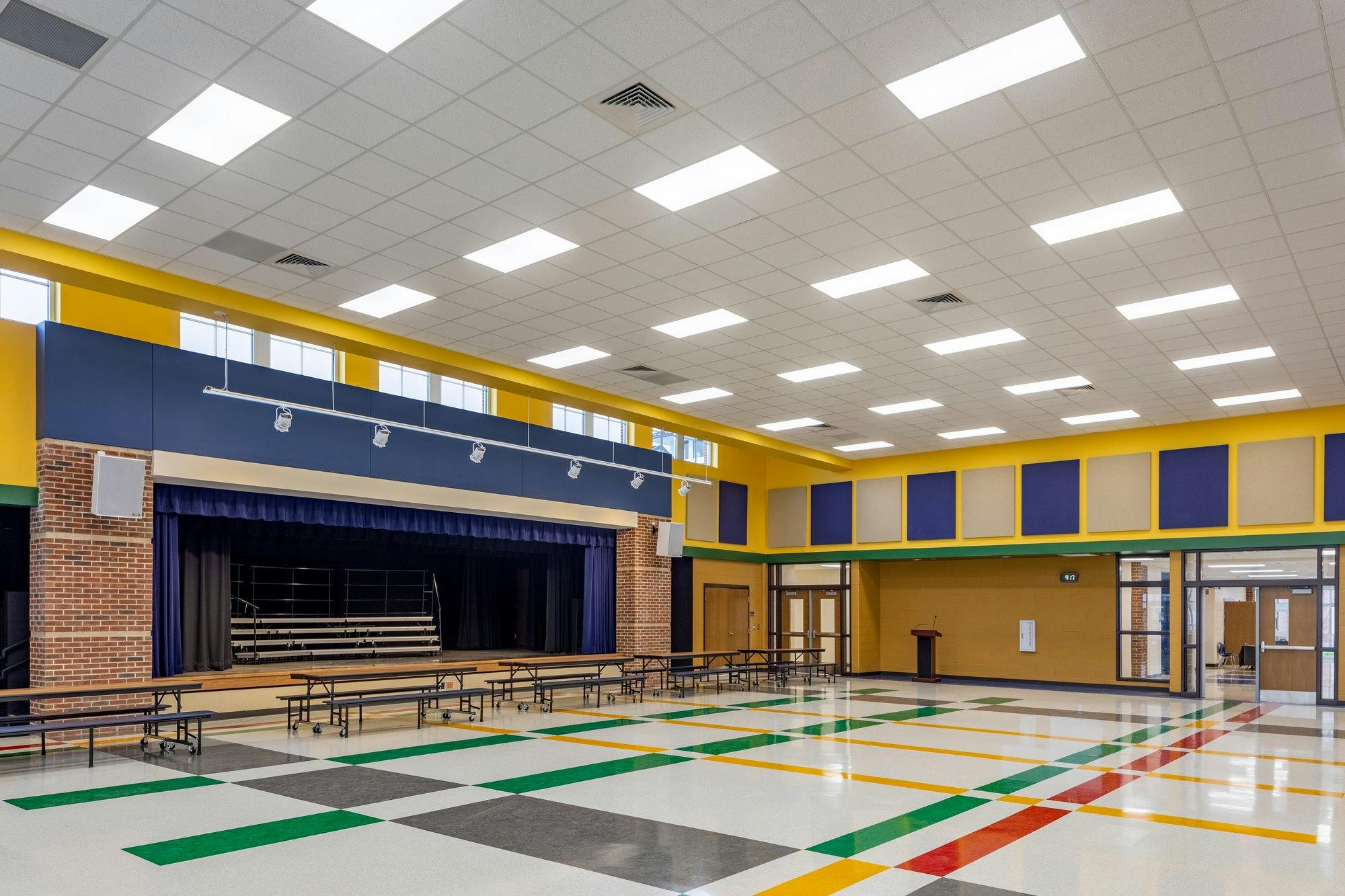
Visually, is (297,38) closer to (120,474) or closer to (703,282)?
(703,282)

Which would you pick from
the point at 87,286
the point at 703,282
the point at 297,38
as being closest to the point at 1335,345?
the point at 703,282

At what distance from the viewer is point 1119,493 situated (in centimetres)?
1484

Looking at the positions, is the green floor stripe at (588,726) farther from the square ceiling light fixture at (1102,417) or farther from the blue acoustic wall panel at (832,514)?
the square ceiling light fixture at (1102,417)

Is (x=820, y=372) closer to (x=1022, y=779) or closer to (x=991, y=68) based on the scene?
(x=1022, y=779)

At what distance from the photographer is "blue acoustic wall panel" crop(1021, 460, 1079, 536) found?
Answer: 15281 millimetres

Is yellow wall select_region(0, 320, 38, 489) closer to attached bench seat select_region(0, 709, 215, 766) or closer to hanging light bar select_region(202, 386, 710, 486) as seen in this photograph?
hanging light bar select_region(202, 386, 710, 486)

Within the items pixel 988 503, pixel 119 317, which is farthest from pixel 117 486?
pixel 988 503

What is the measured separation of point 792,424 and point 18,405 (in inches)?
386

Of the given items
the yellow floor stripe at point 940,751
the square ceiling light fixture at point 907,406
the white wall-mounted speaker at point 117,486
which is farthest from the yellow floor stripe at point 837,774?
the square ceiling light fixture at point 907,406

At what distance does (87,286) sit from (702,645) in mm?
11850

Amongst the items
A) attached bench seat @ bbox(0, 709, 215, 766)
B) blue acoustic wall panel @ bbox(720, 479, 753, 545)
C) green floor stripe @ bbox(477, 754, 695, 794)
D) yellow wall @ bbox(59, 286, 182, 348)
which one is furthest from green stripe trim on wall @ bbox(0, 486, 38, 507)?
blue acoustic wall panel @ bbox(720, 479, 753, 545)

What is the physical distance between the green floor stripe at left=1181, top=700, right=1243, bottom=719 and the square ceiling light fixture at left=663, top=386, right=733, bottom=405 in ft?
22.6

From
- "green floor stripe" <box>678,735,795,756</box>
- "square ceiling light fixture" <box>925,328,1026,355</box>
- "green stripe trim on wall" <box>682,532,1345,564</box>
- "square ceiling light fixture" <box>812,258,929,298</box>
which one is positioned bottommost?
"green floor stripe" <box>678,735,795,756</box>

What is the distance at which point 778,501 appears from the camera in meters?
19.1
